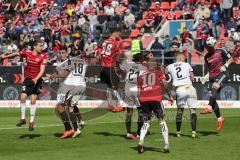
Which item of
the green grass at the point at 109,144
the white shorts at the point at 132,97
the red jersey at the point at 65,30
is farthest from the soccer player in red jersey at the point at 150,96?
the red jersey at the point at 65,30

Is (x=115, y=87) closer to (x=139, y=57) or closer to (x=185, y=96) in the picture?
(x=185, y=96)

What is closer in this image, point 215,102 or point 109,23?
point 215,102

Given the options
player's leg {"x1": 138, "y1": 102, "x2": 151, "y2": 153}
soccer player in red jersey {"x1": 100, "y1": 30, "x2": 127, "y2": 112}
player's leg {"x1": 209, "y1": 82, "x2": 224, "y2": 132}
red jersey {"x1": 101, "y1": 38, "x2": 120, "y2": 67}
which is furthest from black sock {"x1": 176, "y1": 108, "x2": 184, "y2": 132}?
red jersey {"x1": 101, "y1": 38, "x2": 120, "y2": 67}

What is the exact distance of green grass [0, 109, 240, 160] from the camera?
A: 15.5m

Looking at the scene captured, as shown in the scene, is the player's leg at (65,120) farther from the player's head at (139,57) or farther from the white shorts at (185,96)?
the player's head at (139,57)

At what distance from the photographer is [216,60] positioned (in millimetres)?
20641

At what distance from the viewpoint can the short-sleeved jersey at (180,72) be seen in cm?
1895

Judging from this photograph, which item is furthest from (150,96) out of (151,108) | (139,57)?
(139,57)

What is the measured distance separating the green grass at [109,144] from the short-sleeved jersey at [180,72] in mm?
1549

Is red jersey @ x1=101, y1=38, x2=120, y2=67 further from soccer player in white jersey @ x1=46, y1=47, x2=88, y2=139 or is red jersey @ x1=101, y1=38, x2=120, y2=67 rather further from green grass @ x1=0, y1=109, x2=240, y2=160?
soccer player in white jersey @ x1=46, y1=47, x2=88, y2=139

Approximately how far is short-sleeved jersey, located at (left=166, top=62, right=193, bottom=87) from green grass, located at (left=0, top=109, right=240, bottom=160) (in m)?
1.55

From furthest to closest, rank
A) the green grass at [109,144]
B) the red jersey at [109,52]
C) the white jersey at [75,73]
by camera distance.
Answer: the red jersey at [109,52], the white jersey at [75,73], the green grass at [109,144]

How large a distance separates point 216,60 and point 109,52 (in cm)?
415

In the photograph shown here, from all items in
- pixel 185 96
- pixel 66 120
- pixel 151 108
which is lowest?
pixel 66 120
